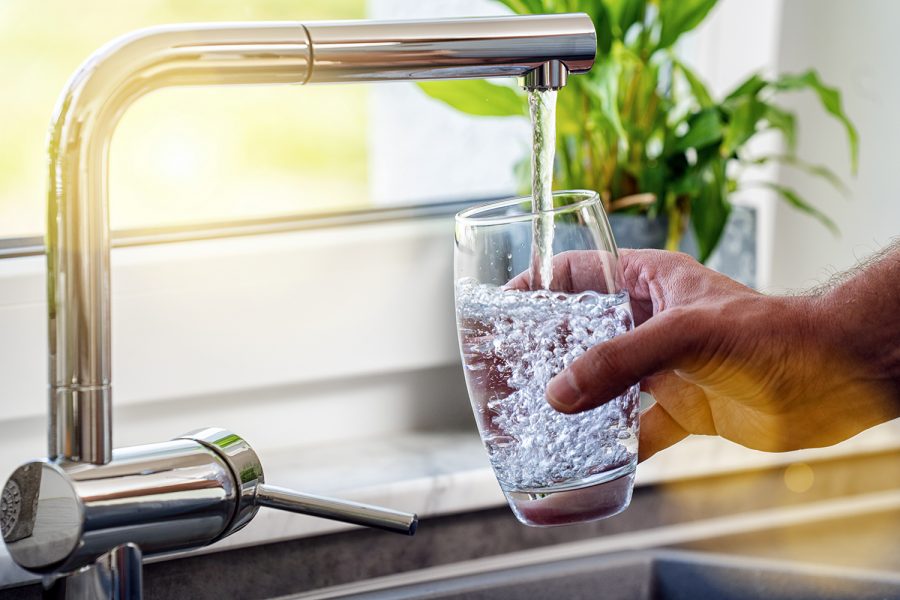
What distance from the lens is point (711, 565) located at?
0.88 m

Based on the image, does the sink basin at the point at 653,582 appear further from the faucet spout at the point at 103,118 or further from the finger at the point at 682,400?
the faucet spout at the point at 103,118

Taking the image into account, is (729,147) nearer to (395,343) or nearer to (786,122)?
(786,122)

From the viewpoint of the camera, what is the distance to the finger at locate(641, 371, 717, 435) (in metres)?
0.74

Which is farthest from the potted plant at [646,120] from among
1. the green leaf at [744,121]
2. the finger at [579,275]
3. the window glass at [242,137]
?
the finger at [579,275]

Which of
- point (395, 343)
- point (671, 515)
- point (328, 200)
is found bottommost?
point (671, 515)

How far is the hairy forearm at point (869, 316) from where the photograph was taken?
633mm

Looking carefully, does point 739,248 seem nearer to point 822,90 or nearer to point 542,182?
point 822,90

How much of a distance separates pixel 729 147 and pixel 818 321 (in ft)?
1.36

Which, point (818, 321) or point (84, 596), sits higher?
point (818, 321)

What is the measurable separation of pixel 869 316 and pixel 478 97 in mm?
470

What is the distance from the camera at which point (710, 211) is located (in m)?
1.01

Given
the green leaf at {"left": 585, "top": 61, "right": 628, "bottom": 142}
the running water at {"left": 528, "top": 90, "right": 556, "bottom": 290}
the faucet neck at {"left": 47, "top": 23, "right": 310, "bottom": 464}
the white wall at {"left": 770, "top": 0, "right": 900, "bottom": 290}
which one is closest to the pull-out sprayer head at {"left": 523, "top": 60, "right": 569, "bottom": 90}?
the running water at {"left": 528, "top": 90, "right": 556, "bottom": 290}

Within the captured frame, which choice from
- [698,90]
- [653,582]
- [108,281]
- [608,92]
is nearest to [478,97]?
[608,92]

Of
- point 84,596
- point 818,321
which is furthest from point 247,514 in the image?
point 818,321
